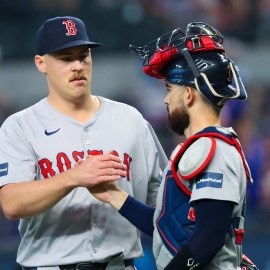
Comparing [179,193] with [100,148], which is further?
[100,148]

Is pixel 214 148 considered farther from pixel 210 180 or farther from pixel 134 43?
pixel 134 43

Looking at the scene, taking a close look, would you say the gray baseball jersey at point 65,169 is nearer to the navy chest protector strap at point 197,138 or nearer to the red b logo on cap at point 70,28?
the red b logo on cap at point 70,28

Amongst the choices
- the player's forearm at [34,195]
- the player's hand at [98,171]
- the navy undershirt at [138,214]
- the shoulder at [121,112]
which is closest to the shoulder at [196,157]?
the player's hand at [98,171]

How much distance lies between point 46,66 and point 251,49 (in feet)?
19.3

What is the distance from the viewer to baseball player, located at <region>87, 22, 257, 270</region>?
318cm

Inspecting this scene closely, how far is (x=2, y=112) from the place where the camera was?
8188 millimetres

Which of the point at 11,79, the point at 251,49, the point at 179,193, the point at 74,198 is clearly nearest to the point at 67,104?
the point at 74,198

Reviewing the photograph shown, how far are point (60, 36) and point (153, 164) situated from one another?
0.80 m

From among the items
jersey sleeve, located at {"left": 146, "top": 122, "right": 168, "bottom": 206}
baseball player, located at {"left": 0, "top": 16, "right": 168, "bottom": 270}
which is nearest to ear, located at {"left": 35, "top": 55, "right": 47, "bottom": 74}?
baseball player, located at {"left": 0, "top": 16, "right": 168, "bottom": 270}

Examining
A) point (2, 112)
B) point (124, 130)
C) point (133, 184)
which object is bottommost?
point (2, 112)

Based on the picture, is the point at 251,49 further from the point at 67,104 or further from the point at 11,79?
the point at 67,104

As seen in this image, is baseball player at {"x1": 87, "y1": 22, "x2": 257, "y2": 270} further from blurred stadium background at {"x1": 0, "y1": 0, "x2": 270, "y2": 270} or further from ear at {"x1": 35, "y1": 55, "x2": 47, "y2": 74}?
blurred stadium background at {"x1": 0, "y1": 0, "x2": 270, "y2": 270}

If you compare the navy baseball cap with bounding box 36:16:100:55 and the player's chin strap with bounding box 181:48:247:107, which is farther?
the navy baseball cap with bounding box 36:16:100:55

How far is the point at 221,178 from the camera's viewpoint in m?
3.20
